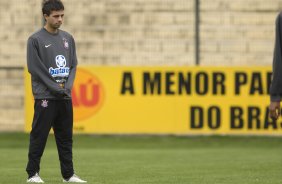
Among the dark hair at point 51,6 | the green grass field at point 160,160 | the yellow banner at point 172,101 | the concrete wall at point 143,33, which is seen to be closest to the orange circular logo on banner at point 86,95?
the yellow banner at point 172,101

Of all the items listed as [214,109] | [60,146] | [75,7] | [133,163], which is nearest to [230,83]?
[214,109]

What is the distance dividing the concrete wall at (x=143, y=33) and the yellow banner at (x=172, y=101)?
2396mm

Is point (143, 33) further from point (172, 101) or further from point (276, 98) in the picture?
point (276, 98)

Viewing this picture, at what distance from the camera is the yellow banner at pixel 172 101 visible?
2069cm

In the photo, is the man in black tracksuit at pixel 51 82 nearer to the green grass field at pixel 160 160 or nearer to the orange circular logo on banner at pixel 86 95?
the green grass field at pixel 160 160

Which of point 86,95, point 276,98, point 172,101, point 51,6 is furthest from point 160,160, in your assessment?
point 276,98

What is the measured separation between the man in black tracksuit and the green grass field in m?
0.54

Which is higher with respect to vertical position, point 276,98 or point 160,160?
point 276,98

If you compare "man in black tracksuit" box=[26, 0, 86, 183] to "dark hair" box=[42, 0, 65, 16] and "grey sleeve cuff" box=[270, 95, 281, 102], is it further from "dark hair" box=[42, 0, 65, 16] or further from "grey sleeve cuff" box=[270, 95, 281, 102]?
"grey sleeve cuff" box=[270, 95, 281, 102]

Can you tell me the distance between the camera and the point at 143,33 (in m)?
23.7

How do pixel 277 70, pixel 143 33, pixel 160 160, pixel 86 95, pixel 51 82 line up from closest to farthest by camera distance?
pixel 277 70
pixel 51 82
pixel 160 160
pixel 86 95
pixel 143 33

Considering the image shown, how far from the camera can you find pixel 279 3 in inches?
937

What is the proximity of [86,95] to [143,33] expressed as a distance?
343 cm

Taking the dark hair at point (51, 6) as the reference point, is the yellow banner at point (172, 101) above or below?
below
